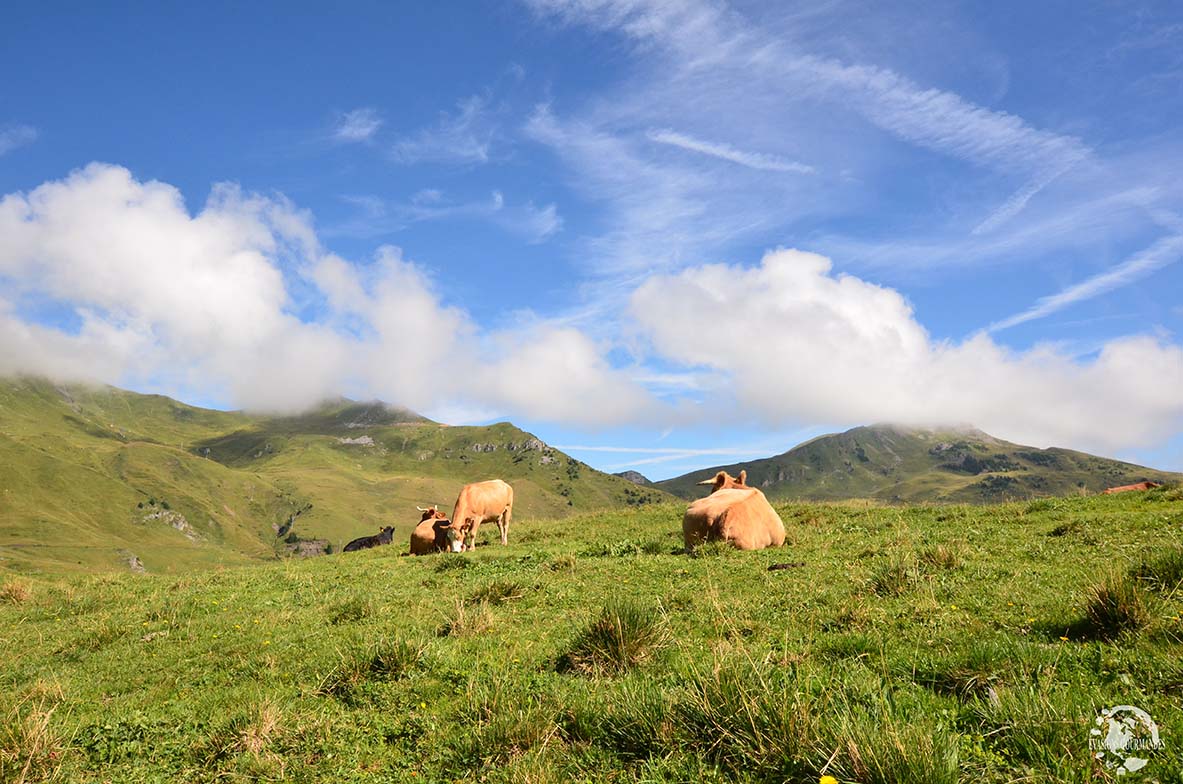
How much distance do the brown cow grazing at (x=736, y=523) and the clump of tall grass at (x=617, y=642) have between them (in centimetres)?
772

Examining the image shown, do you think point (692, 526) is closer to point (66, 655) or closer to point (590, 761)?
point (590, 761)

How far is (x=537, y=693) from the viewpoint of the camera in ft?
20.6

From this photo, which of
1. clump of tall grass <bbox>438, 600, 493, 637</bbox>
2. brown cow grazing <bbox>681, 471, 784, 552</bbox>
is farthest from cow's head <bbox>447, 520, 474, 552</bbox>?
clump of tall grass <bbox>438, 600, 493, 637</bbox>

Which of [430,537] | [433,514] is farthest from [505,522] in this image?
[430,537]

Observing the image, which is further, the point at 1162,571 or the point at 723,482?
the point at 723,482

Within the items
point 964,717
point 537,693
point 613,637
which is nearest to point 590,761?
point 537,693

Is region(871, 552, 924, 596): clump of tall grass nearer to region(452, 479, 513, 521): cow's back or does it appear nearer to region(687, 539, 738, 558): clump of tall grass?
region(687, 539, 738, 558): clump of tall grass

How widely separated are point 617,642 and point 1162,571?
20.8ft

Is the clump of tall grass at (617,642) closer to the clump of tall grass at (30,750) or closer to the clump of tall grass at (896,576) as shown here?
the clump of tall grass at (896,576)

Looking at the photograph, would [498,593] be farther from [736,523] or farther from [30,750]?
[30,750]

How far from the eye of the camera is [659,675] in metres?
6.30

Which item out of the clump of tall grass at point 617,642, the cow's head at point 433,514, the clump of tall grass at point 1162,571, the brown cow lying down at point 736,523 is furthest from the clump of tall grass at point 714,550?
the cow's head at point 433,514

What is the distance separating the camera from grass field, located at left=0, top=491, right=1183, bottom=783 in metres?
4.44

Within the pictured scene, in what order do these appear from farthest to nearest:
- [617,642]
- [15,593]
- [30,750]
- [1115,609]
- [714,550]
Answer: [15,593] < [714,550] < [617,642] < [1115,609] < [30,750]
